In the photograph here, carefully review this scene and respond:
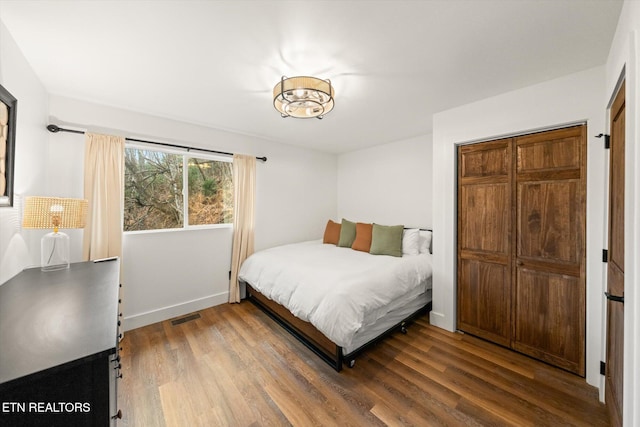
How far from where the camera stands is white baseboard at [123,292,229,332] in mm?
2686

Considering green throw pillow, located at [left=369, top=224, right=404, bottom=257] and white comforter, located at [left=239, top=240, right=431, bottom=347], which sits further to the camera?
green throw pillow, located at [left=369, top=224, right=404, bottom=257]

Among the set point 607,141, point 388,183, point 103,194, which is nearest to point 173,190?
point 103,194

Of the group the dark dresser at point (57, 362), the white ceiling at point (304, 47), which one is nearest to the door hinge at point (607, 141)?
the white ceiling at point (304, 47)

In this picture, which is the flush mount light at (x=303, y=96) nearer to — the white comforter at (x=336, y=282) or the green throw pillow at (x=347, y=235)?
the white comforter at (x=336, y=282)

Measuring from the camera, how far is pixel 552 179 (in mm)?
2086

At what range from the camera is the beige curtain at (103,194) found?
2.40 meters

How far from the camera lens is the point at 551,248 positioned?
210 centimetres

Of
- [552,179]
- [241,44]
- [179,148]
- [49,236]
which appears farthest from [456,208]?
[49,236]

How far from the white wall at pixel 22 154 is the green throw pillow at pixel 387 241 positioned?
3.28 meters

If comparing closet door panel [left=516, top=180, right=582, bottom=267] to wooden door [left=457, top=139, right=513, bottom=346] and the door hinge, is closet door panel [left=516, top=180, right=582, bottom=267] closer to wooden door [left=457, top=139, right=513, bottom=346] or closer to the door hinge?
wooden door [left=457, top=139, right=513, bottom=346]

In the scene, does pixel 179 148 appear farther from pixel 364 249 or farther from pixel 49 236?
pixel 364 249

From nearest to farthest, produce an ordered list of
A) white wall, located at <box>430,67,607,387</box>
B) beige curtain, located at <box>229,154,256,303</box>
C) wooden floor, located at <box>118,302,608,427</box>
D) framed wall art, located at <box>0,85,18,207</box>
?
framed wall art, located at <box>0,85,18,207</box> < wooden floor, located at <box>118,302,608,427</box> < white wall, located at <box>430,67,607,387</box> < beige curtain, located at <box>229,154,256,303</box>

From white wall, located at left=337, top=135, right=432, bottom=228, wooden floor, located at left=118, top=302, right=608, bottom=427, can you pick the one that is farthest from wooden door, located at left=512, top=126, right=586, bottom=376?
white wall, located at left=337, top=135, right=432, bottom=228

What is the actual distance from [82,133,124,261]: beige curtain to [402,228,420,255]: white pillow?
3.35 meters
